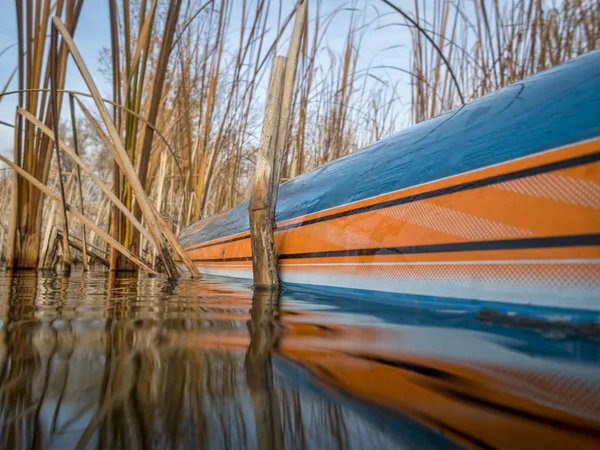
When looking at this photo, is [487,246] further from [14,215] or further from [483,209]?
[14,215]

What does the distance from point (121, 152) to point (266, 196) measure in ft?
1.89

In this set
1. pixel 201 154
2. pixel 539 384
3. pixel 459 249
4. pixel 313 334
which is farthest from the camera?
pixel 201 154

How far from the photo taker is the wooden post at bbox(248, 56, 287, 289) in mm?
1135

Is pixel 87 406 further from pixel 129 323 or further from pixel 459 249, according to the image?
pixel 459 249

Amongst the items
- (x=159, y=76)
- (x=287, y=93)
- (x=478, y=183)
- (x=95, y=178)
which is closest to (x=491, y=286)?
(x=478, y=183)

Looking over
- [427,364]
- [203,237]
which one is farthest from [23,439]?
[203,237]

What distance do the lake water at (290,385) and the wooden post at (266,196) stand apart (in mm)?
592

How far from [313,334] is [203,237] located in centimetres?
204

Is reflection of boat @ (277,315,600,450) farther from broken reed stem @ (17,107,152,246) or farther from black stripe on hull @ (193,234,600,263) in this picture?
broken reed stem @ (17,107,152,246)

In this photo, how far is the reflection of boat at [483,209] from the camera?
577 mm

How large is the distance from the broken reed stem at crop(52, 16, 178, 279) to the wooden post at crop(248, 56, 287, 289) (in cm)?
45

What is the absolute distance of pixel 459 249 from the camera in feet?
2.39

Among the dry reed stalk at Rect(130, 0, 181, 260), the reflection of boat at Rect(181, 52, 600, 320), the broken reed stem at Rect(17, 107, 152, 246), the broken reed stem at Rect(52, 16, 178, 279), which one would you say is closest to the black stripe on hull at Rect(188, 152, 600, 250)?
the reflection of boat at Rect(181, 52, 600, 320)

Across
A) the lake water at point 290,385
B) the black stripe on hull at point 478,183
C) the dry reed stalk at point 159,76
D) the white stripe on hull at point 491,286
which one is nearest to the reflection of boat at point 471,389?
the lake water at point 290,385
